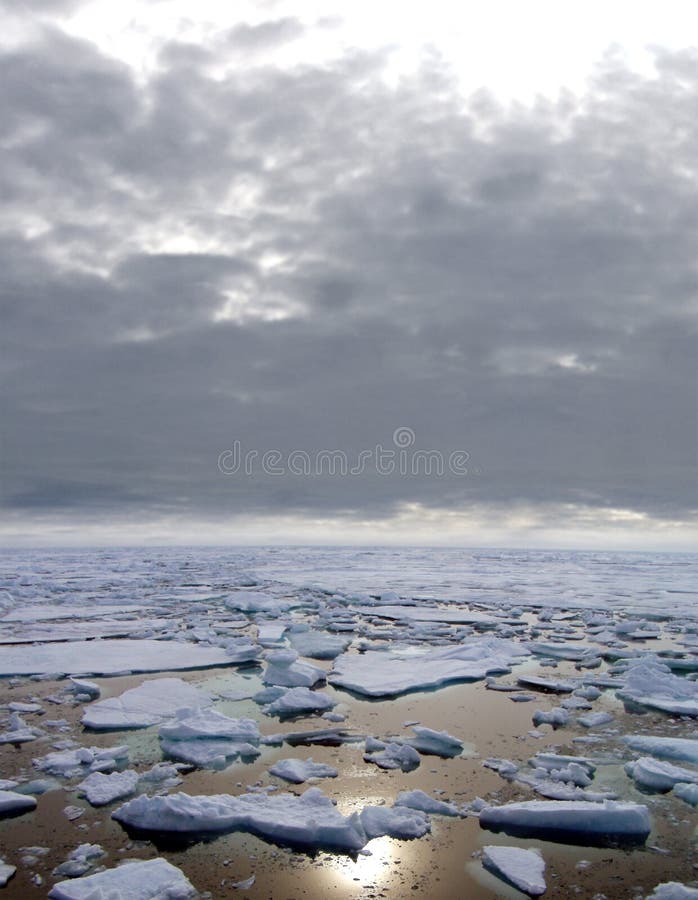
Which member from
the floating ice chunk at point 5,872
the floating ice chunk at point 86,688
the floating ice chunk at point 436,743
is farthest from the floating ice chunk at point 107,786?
the floating ice chunk at point 86,688

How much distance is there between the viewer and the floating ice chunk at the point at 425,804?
423cm

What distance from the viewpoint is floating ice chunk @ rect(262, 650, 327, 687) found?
756 cm

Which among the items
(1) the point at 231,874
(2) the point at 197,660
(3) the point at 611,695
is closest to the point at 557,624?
(3) the point at 611,695

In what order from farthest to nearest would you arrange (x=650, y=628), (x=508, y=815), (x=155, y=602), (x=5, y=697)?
(x=155, y=602)
(x=650, y=628)
(x=5, y=697)
(x=508, y=815)

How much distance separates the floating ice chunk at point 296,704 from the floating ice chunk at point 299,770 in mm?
1649

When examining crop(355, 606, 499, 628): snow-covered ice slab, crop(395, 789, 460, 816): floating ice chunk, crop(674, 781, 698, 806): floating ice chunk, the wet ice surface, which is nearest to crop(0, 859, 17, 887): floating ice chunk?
the wet ice surface

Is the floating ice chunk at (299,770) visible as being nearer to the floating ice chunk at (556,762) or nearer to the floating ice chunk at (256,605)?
the floating ice chunk at (556,762)

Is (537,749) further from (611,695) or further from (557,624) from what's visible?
(557,624)

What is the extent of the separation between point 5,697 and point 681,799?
639 cm

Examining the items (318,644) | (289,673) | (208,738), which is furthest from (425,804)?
(318,644)

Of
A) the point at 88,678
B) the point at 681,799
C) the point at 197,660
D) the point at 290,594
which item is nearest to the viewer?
the point at 681,799

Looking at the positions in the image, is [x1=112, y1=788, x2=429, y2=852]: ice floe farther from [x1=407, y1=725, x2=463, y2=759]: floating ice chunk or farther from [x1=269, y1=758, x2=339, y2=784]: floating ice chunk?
[x1=407, y1=725, x2=463, y2=759]: floating ice chunk

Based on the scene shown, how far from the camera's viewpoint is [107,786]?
4.54 meters

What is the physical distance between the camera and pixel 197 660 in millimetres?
8914
